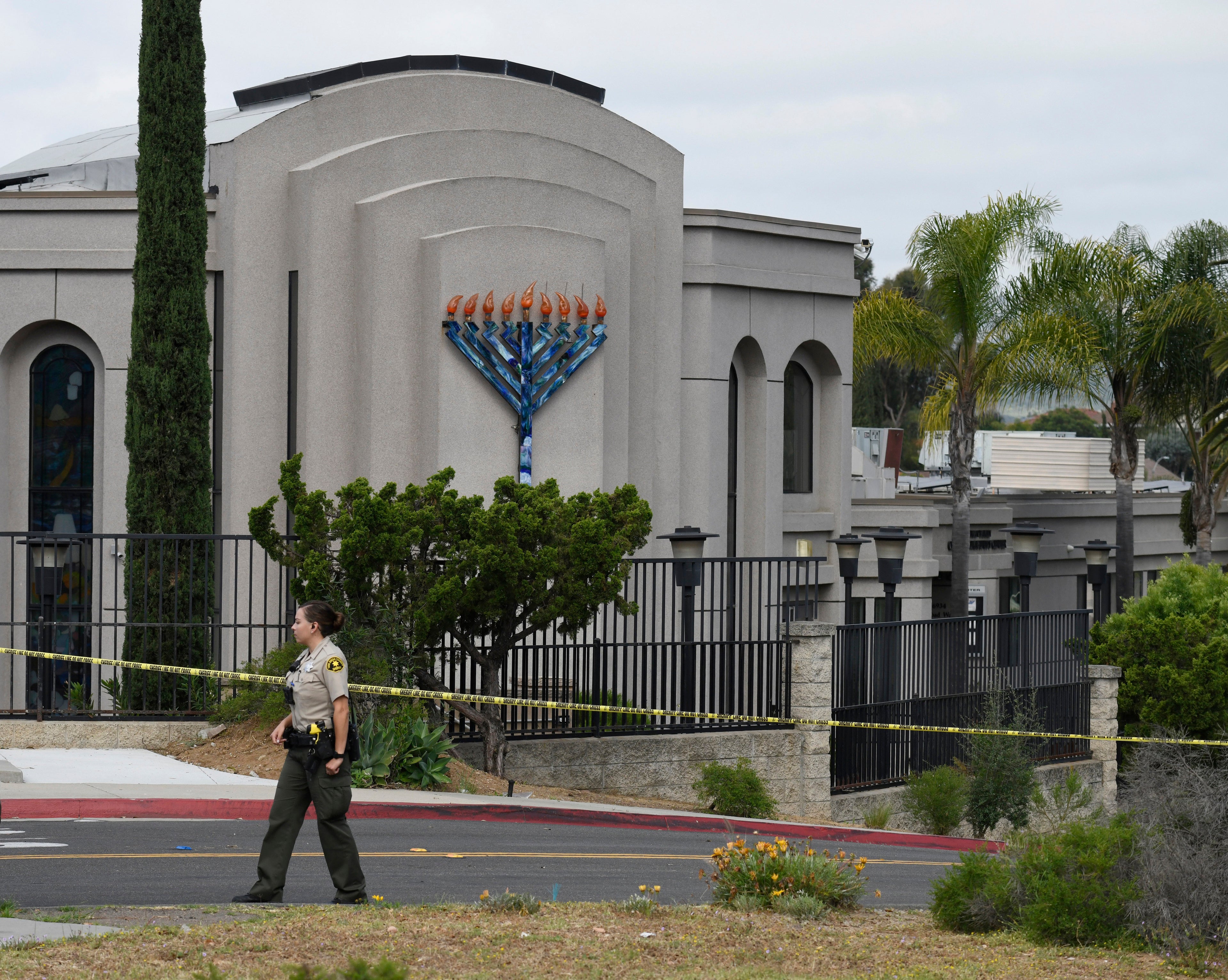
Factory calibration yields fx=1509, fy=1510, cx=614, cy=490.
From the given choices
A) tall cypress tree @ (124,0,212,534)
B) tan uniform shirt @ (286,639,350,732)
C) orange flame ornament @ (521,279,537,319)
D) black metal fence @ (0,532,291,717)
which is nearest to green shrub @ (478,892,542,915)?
tan uniform shirt @ (286,639,350,732)

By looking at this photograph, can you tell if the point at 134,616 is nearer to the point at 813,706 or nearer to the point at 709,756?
the point at 709,756

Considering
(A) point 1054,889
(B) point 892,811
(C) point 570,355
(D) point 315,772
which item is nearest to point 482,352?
(C) point 570,355

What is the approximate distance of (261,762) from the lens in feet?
49.6

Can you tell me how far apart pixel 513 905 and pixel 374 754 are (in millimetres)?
6097

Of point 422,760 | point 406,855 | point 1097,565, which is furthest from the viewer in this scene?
point 1097,565

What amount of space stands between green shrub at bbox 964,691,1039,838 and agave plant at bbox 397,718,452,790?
302 inches

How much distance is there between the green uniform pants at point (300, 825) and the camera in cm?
888

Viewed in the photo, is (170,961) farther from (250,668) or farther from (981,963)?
(250,668)

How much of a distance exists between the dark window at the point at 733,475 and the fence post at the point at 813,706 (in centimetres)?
650

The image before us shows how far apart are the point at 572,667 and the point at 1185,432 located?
21.4 m

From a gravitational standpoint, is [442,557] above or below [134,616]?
above

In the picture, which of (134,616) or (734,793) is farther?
(134,616)

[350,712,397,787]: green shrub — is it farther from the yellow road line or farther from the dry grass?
the dry grass

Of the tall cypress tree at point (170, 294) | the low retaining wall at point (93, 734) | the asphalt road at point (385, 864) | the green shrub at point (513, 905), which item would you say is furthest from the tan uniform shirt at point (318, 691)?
the tall cypress tree at point (170, 294)
